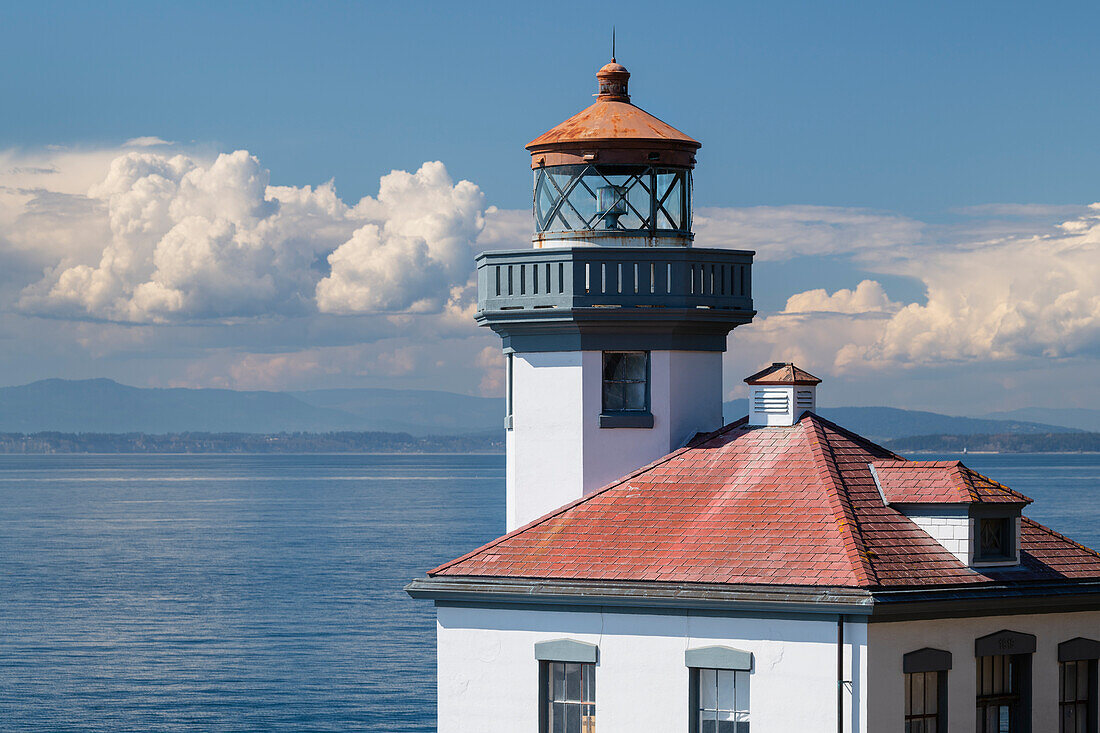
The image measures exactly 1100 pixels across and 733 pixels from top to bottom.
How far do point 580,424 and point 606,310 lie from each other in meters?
2.00

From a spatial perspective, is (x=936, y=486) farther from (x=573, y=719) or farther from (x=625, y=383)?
(x=573, y=719)

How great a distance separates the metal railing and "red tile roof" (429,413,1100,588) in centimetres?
252

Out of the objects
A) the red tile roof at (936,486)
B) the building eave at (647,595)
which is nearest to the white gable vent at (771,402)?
the red tile roof at (936,486)

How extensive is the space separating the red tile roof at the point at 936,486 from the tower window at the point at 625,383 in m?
4.70

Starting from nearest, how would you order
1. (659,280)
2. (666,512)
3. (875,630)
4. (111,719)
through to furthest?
1. (875,630)
2. (666,512)
3. (659,280)
4. (111,719)

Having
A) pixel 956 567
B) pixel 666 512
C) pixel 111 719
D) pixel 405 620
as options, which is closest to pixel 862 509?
pixel 956 567

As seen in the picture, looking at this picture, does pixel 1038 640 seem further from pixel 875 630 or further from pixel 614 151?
pixel 614 151

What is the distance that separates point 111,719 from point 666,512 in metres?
43.2

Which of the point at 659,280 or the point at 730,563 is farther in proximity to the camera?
the point at 659,280

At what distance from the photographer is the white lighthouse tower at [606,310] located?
25750mm

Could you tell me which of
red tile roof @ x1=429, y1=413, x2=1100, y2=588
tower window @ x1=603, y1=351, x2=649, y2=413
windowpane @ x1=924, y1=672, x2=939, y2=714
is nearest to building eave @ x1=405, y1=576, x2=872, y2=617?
red tile roof @ x1=429, y1=413, x2=1100, y2=588

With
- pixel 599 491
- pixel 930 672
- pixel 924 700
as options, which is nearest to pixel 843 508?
pixel 930 672

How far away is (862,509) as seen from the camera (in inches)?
882

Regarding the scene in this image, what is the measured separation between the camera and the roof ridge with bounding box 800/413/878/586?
67.9ft
